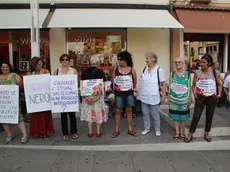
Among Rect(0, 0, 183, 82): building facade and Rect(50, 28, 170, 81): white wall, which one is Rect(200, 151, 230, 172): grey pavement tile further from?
Rect(50, 28, 170, 81): white wall

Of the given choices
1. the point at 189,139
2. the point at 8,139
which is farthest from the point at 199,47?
the point at 8,139

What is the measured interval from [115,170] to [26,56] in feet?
18.7

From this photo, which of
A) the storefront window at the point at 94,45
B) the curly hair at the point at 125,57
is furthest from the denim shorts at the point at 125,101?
the storefront window at the point at 94,45

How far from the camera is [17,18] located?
7.18 m

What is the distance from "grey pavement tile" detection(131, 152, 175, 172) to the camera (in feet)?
13.5

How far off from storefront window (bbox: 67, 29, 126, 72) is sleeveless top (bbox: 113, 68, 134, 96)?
3252 mm

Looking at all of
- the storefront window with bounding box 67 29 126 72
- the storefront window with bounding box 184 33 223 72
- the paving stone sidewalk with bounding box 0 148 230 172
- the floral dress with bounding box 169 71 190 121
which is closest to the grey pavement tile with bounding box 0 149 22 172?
the paving stone sidewalk with bounding box 0 148 230 172

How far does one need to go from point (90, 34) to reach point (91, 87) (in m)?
3.59

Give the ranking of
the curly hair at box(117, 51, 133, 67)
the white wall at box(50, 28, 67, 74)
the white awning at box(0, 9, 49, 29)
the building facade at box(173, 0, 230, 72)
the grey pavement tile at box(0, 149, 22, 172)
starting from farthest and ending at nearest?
1. the white wall at box(50, 28, 67, 74)
2. the building facade at box(173, 0, 230, 72)
3. the white awning at box(0, 9, 49, 29)
4. the curly hair at box(117, 51, 133, 67)
5. the grey pavement tile at box(0, 149, 22, 172)

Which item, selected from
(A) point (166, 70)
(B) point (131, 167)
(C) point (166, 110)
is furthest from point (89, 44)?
(B) point (131, 167)

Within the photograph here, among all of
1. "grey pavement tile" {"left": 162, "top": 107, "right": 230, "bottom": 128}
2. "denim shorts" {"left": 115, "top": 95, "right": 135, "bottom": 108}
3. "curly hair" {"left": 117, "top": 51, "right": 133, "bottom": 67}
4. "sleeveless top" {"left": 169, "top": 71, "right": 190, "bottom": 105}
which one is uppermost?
"curly hair" {"left": 117, "top": 51, "right": 133, "bottom": 67}

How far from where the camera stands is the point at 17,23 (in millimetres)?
6926

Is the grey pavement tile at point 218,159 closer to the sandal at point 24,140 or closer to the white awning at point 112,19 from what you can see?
the sandal at point 24,140

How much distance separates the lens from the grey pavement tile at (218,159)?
420cm
